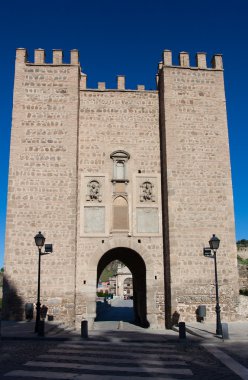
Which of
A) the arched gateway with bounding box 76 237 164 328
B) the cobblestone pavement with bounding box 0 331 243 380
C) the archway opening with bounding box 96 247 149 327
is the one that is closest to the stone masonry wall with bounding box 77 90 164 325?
the arched gateway with bounding box 76 237 164 328

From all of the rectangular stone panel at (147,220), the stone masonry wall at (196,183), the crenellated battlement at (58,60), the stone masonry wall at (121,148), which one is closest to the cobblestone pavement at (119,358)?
the stone masonry wall at (196,183)

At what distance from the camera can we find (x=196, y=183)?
16125 mm

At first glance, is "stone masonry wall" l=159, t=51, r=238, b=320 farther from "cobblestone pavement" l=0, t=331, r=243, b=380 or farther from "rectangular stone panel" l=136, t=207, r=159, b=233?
"cobblestone pavement" l=0, t=331, r=243, b=380

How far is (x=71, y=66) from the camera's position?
17094mm

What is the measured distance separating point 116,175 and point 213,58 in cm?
700

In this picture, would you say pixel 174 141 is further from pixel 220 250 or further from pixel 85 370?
pixel 85 370

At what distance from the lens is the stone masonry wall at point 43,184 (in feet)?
48.5

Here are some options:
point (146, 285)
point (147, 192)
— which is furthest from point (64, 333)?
point (147, 192)

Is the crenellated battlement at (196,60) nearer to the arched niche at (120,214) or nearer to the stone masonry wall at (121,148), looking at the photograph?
the stone masonry wall at (121,148)

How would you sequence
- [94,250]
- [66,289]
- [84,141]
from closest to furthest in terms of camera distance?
[66,289]
[94,250]
[84,141]

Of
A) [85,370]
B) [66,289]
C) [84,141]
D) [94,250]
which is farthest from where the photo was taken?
[84,141]

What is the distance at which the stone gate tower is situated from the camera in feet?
49.3

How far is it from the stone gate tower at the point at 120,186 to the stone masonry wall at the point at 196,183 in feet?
0.14

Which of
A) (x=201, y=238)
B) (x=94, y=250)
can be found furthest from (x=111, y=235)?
(x=201, y=238)
